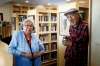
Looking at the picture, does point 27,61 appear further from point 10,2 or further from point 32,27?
point 10,2

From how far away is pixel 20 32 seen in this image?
7.13 feet

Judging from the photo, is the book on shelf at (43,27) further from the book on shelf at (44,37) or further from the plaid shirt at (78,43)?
the plaid shirt at (78,43)

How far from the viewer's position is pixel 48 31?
89.8 inches

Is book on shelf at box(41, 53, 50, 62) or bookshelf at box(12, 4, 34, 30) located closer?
bookshelf at box(12, 4, 34, 30)

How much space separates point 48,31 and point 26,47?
1.10ft

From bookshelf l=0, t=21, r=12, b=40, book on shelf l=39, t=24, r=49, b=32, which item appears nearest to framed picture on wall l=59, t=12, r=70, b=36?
book on shelf l=39, t=24, r=49, b=32

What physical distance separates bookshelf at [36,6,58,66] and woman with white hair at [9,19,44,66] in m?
0.07

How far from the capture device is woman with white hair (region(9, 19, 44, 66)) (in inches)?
85.9

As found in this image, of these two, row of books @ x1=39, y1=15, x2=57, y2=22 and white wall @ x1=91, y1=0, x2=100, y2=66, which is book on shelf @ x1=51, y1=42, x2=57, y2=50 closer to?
row of books @ x1=39, y1=15, x2=57, y2=22

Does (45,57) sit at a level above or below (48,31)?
below

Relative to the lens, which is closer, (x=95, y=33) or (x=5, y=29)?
(x=5, y=29)

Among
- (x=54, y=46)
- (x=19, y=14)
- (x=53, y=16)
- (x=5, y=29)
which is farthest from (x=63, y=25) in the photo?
(x=5, y=29)

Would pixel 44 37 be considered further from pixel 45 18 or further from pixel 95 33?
pixel 95 33

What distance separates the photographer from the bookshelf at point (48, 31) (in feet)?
7.30
